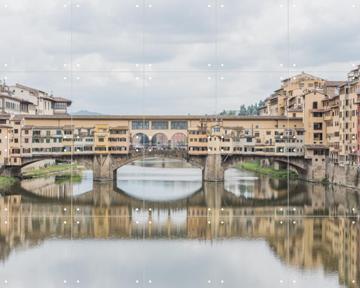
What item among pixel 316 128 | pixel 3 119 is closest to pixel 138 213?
pixel 3 119

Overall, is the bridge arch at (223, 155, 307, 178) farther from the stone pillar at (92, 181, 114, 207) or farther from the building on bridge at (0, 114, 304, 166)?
the stone pillar at (92, 181, 114, 207)

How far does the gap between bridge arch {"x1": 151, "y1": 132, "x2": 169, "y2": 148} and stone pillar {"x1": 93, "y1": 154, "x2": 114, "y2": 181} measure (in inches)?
62.6

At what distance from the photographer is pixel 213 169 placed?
60.4 ft

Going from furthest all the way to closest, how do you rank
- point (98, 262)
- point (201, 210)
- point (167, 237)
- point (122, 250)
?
point (201, 210), point (167, 237), point (122, 250), point (98, 262)

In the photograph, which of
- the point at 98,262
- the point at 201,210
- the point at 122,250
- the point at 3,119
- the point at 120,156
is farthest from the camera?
the point at 120,156

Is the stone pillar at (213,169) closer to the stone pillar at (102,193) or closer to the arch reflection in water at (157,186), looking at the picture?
the arch reflection in water at (157,186)

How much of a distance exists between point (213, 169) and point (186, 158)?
92 centimetres

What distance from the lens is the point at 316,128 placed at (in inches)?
739

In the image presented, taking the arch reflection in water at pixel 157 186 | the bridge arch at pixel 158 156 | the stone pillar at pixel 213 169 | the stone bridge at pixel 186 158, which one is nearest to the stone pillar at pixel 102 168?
the stone bridge at pixel 186 158

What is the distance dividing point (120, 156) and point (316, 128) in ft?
17.0

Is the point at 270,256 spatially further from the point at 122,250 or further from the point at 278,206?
the point at 278,206

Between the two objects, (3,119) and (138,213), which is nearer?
(138,213)

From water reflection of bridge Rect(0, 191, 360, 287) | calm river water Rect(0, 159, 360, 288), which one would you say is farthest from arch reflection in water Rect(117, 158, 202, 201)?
water reflection of bridge Rect(0, 191, 360, 287)

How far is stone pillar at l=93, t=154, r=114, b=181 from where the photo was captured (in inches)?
722
